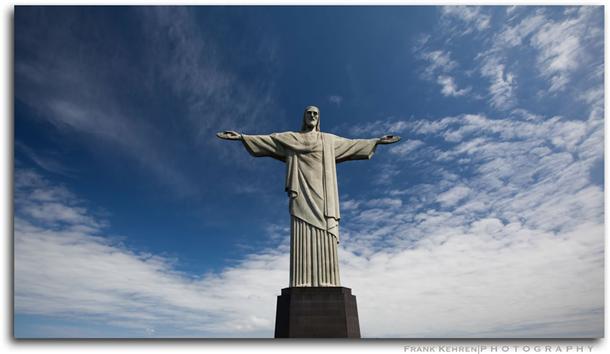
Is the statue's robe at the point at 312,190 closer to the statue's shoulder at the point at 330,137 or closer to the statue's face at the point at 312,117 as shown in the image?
the statue's shoulder at the point at 330,137

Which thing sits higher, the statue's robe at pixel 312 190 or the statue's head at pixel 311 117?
the statue's head at pixel 311 117

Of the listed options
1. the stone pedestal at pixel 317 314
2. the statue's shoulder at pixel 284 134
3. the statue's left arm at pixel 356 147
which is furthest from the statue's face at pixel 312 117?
the stone pedestal at pixel 317 314

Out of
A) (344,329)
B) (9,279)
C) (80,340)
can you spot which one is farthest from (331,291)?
(9,279)

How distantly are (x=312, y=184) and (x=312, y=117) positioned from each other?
182 cm

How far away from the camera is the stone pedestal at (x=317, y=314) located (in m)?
9.23

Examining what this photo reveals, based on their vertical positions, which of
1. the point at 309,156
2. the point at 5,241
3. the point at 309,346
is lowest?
the point at 309,346

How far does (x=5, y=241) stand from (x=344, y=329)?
7.31 meters

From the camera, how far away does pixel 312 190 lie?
10.6m

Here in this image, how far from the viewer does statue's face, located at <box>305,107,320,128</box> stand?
11203 millimetres

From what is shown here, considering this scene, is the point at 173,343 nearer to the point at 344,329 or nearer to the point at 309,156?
the point at 344,329

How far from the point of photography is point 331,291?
9641 mm

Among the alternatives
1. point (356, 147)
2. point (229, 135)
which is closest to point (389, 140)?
point (356, 147)

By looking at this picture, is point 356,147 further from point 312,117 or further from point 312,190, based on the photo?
point 312,190

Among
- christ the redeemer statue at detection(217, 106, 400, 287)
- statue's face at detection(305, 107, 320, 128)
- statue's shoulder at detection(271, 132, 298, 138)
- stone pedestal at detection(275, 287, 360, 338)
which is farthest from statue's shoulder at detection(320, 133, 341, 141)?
stone pedestal at detection(275, 287, 360, 338)
